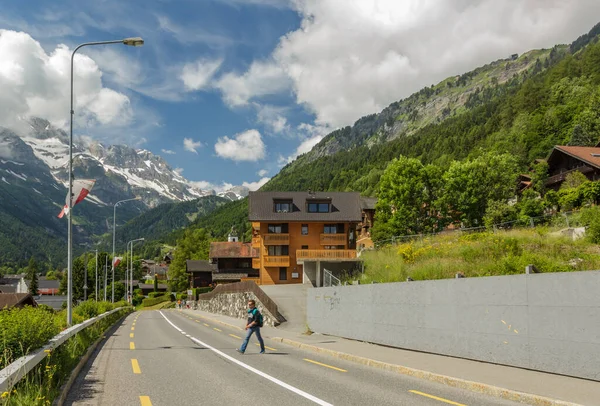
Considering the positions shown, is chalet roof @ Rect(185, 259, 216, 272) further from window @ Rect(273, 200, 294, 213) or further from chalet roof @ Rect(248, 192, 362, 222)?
window @ Rect(273, 200, 294, 213)

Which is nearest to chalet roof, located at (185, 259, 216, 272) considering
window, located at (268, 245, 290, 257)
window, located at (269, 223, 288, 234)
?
window, located at (269, 223, 288, 234)

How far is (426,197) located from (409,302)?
4545cm

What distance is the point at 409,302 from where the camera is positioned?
16219 mm

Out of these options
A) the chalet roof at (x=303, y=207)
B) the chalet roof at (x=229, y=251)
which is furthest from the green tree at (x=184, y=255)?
the chalet roof at (x=303, y=207)

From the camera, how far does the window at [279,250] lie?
5650cm

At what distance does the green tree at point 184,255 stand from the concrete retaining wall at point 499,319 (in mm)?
97499

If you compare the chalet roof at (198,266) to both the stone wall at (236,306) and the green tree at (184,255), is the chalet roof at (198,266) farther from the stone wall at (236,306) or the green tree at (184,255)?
the stone wall at (236,306)

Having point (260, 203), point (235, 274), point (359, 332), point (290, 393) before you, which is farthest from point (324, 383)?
point (235, 274)

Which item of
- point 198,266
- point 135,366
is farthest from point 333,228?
point 198,266

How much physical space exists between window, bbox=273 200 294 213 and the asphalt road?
41678mm

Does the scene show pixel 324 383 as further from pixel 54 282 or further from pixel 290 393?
pixel 54 282

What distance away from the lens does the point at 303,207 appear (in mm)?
58938

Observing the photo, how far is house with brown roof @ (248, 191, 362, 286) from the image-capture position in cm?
5644

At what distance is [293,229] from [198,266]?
5272cm
